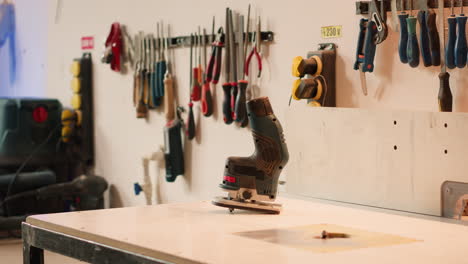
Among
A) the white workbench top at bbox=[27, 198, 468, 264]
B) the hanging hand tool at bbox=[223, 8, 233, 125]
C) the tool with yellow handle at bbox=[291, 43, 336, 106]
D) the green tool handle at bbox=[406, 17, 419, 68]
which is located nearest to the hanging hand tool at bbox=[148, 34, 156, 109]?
the hanging hand tool at bbox=[223, 8, 233, 125]

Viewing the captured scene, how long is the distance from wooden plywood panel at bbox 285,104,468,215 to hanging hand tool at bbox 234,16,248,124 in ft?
1.63

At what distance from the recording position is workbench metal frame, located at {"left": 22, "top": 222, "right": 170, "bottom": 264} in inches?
74.5

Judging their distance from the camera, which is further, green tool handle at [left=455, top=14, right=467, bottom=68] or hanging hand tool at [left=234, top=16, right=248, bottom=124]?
hanging hand tool at [left=234, top=16, right=248, bottom=124]

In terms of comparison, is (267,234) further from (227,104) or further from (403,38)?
(227,104)

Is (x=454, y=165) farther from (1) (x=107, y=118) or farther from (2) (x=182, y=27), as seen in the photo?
(1) (x=107, y=118)

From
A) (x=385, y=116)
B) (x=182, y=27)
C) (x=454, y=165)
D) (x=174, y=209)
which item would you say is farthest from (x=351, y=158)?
(x=182, y=27)

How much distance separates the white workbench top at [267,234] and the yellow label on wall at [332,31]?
0.78m

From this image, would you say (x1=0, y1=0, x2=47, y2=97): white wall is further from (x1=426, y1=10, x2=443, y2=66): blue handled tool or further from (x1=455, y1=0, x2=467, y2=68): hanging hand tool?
(x1=455, y1=0, x2=467, y2=68): hanging hand tool

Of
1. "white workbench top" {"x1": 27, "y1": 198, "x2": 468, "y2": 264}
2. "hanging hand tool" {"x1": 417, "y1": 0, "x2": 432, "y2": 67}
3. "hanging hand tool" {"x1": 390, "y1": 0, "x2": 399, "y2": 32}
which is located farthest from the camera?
"hanging hand tool" {"x1": 390, "y1": 0, "x2": 399, "y2": 32}

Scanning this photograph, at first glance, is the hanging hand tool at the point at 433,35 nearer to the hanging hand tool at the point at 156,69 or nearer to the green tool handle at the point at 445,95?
the green tool handle at the point at 445,95

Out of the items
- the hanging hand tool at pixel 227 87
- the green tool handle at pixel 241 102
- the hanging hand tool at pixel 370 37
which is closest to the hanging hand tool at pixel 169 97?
the hanging hand tool at pixel 227 87

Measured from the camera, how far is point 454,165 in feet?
7.62

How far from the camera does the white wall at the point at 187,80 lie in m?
2.83

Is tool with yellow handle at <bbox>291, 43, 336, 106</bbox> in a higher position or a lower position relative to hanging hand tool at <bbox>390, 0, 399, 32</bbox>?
lower
